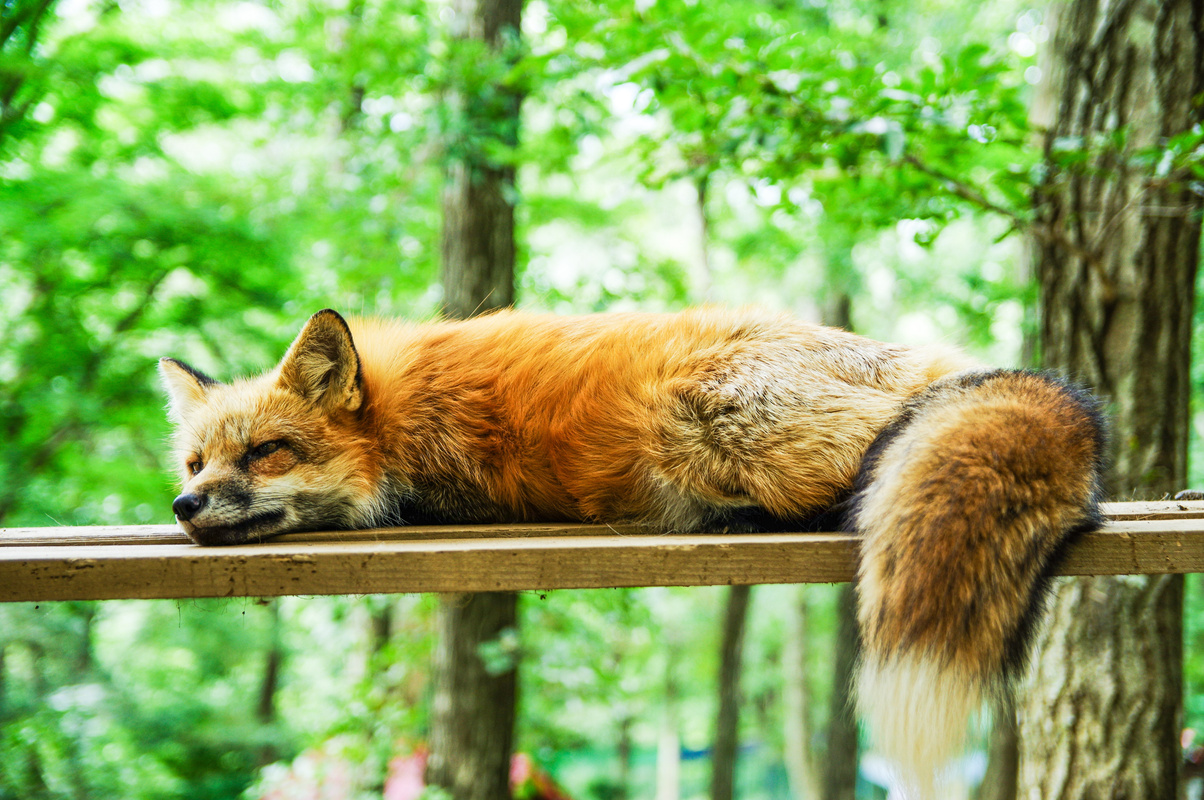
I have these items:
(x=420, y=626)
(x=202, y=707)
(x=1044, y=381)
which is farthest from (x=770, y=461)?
(x=202, y=707)

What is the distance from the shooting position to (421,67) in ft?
18.0

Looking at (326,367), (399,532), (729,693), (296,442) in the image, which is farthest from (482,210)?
(729,693)

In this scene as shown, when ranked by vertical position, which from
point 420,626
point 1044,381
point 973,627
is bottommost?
point 420,626

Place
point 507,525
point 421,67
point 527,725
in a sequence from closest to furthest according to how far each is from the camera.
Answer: point 507,525 → point 421,67 → point 527,725

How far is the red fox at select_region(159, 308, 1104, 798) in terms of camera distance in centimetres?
176

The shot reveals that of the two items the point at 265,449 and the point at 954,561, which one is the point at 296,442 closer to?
the point at 265,449

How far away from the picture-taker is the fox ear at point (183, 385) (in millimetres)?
2814

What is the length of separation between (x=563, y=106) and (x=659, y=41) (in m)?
2.64

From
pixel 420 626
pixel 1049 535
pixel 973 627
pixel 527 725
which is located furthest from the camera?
pixel 527 725

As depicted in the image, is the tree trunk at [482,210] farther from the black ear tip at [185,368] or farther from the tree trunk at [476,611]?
the black ear tip at [185,368]

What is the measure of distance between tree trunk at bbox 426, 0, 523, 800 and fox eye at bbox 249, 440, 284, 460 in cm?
296

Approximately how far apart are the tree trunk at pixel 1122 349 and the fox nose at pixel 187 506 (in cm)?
340

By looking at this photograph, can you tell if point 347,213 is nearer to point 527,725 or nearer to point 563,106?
point 563,106

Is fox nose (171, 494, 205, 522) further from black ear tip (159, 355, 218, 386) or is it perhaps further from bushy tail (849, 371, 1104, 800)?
bushy tail (849, 371, 1104, 800)
